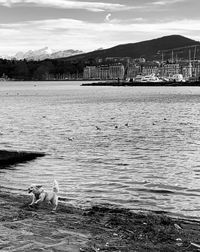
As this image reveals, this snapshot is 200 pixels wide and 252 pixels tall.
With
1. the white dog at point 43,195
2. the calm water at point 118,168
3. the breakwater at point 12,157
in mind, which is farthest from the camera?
the breakwater at point 12,157

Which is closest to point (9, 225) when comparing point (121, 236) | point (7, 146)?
point (121, 236)

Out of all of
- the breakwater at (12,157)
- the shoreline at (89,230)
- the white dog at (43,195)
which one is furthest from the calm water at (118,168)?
the shoreline at (89,230)

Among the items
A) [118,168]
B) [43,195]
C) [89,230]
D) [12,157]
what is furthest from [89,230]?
[12,157]

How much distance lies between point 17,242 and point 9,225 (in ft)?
6.11

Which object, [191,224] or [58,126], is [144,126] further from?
[191,224]

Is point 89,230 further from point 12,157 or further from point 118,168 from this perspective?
point 12,157

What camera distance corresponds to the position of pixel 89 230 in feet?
44.6

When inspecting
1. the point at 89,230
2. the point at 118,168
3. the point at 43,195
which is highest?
the point at 43,195

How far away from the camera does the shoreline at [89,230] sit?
1180 centimetres

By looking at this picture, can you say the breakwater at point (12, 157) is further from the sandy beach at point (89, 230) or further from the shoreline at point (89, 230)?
the shoreline at point (89, 230)

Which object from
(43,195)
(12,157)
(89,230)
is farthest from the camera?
(12,157)

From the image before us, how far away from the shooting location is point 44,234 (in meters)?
12.8

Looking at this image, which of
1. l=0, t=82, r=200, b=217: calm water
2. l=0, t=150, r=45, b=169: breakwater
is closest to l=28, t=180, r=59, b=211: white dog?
l=0, t=82, r=200, b=217: calm water

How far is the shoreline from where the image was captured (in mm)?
11805
